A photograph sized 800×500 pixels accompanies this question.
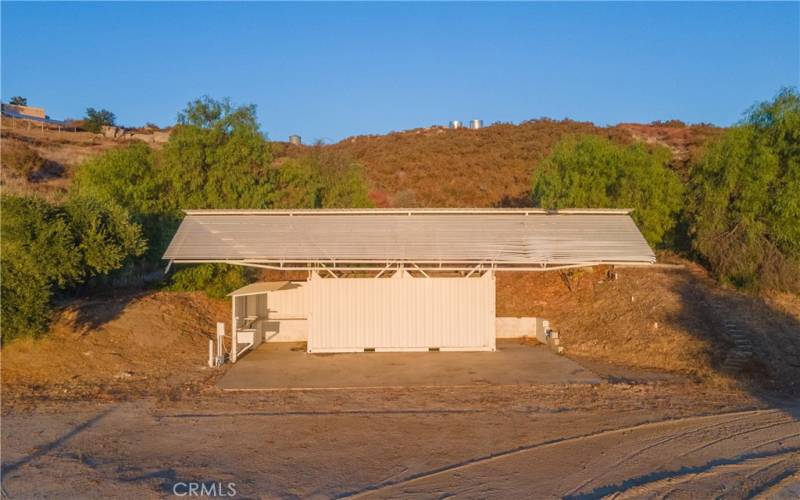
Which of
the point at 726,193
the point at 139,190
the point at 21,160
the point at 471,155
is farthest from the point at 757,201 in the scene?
the point at 21,160

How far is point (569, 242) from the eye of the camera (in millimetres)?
18453

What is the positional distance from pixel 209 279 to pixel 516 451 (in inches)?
664

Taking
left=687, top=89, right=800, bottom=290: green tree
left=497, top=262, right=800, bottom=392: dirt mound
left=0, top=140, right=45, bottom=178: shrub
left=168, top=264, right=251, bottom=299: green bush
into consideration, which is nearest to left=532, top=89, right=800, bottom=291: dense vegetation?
left=687, top=89, right=800, bottom=290: green tree

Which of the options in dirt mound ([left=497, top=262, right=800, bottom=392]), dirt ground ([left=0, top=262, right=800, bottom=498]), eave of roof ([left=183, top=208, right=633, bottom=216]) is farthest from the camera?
eave of roof ([left=183, top=208, right=633, bottom=216])

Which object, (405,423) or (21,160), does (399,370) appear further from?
(21,160)

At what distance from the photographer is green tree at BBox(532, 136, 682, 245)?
26.4 metres

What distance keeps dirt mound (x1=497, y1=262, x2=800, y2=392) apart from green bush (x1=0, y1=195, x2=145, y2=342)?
46.9ft

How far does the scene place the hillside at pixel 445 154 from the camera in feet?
150

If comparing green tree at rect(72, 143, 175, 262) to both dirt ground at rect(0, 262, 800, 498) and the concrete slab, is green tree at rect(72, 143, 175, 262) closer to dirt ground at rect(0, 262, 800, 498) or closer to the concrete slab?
dirt ground at rect(0, 262, 800, 498)

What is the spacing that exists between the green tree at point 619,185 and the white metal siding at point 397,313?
9467 millimetres

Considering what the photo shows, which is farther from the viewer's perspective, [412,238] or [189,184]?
[189,184]

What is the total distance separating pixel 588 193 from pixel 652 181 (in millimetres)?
2485

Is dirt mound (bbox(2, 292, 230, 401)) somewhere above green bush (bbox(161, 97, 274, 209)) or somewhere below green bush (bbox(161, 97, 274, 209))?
below

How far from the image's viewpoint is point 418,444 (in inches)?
431
